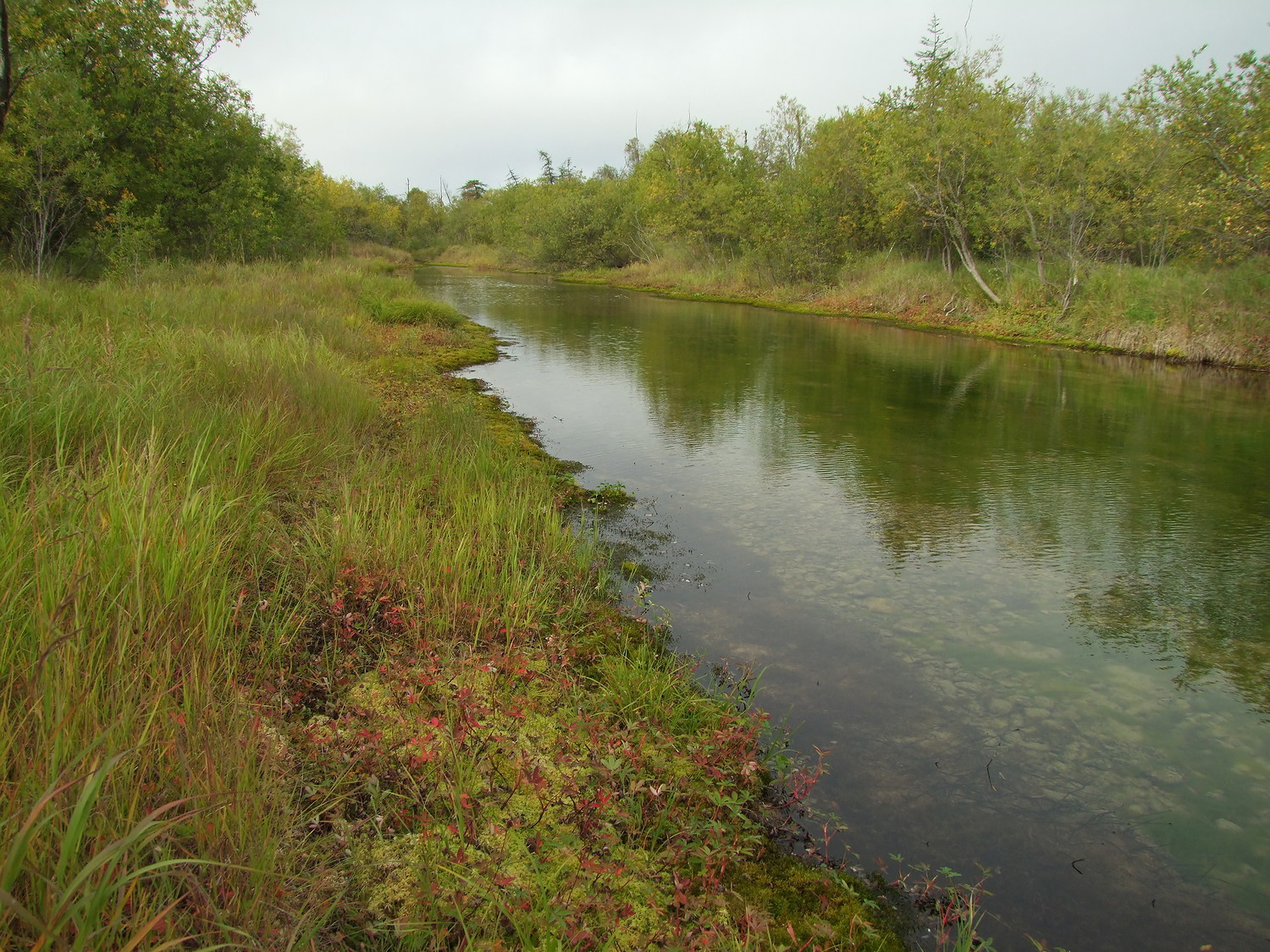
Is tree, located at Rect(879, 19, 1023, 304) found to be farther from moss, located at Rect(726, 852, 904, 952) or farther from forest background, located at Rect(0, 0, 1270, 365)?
moss, located at Rect(726, 852, 904, 952)

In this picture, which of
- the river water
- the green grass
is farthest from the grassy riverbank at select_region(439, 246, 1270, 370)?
the river water

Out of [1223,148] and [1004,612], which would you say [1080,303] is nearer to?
[1223,148]

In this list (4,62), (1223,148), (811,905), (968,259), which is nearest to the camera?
(811,905)

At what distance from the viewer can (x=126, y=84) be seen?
50.3 feet

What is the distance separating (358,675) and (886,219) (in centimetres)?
2539

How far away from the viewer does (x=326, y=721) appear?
115 inches

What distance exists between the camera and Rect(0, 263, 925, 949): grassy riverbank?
71.0 inches

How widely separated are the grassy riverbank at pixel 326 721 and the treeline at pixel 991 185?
15.7 metres

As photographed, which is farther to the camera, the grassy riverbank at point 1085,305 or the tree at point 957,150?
the tree at point 957,150

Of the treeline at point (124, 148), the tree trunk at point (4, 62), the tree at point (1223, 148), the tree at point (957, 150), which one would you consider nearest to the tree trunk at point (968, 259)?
the tree at point (957, 150)

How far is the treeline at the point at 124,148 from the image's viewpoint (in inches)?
464

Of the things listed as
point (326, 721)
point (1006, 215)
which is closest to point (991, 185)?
point (1006, 215)

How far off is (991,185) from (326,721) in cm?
2255

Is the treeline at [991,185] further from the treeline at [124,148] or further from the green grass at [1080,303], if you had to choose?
the treeline at [124,148]
